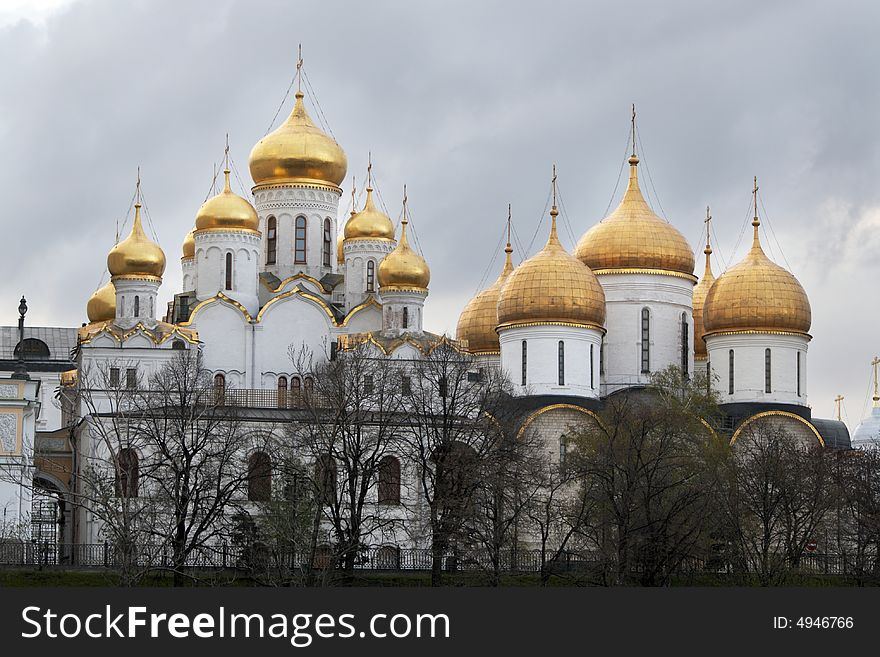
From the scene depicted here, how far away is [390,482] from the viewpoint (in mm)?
50344

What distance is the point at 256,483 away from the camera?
5047cm

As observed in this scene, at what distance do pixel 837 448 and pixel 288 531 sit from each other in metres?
19.1

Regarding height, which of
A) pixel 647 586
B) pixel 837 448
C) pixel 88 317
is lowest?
pixel 647 586

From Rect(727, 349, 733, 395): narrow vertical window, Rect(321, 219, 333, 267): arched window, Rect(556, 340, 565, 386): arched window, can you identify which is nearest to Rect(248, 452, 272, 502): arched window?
Rect(556, 340, 565, 386): arched window

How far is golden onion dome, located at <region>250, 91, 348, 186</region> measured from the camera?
200 feet

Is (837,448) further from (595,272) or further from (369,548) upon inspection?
(369,548)

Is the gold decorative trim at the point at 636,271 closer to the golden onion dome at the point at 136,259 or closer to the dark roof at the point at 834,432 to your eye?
the dark roof at the point at 834,432

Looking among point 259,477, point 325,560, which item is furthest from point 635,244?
point 325,560

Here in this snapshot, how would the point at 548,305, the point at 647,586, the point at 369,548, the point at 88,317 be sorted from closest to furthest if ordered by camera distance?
the point at 647,586 → the point at 369,548 → the point at 548,305 → the point at 88,317

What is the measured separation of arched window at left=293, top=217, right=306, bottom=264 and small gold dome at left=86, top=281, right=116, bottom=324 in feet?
17.1

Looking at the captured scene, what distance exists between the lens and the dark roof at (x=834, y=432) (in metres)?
59.8

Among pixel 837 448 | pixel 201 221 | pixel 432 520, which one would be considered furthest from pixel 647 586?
pixel 201 221

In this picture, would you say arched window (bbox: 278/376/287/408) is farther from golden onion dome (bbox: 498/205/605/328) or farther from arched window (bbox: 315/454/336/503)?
arched window (bbox: 315/454/336/503)

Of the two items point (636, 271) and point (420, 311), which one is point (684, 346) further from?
point (420, 311)
